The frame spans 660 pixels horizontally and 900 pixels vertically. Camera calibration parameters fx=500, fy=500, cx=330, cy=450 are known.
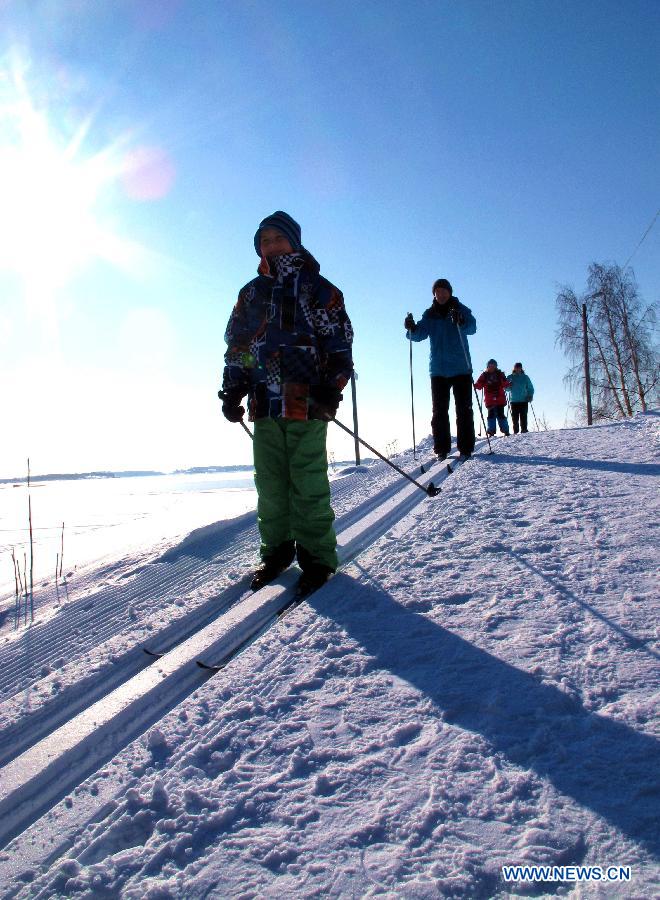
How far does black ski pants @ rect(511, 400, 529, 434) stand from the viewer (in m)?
13.4

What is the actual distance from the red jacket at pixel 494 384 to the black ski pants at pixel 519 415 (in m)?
2.74

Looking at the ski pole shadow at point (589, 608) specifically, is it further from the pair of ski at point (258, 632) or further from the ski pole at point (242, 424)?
the ski pole at point (242, 424)

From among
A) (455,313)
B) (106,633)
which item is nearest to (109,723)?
(106,633)

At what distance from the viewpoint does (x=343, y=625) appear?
174 centimetres

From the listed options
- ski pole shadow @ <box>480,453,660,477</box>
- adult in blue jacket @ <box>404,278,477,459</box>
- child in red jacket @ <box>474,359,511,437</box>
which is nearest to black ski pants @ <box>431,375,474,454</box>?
adult in blue jacket @ <box>404,278,477,459</box>

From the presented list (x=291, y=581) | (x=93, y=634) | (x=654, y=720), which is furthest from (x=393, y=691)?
(x=93, y=634)

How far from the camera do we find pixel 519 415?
44.5ft

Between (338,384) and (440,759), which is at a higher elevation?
(338,384)

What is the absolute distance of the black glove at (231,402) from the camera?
2.69 m

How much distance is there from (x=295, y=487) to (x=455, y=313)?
4.12m

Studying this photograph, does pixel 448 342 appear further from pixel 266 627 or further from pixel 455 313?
pixel 266 627

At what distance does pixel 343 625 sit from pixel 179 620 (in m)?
0.72

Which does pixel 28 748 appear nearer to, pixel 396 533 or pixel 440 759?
pixel 440 759

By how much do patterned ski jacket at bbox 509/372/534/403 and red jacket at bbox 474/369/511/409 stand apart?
2.31 metres
